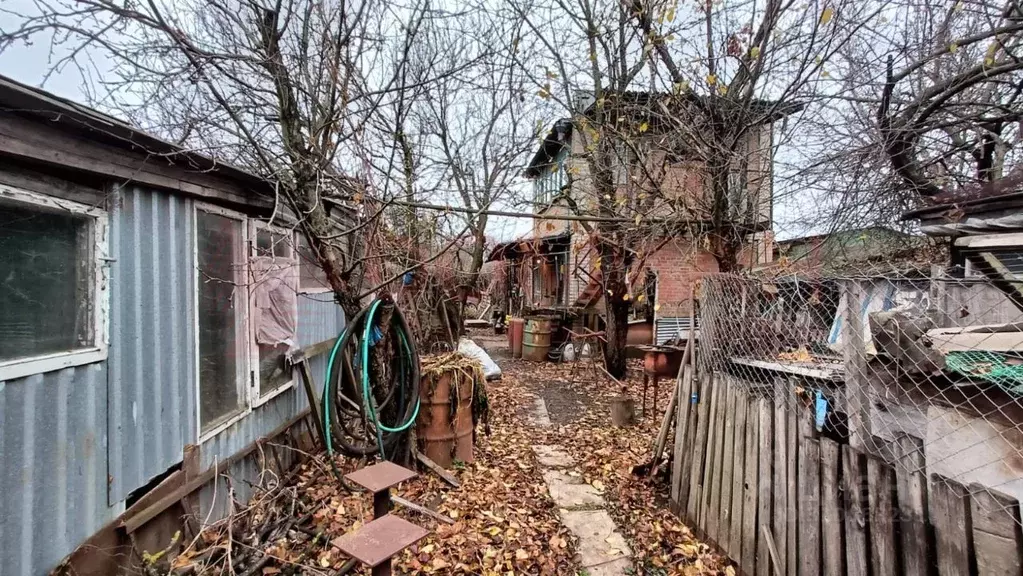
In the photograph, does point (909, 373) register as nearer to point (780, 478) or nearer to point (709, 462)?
point (780, 478)

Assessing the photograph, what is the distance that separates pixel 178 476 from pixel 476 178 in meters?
7.85

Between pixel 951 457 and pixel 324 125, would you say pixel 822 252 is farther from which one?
pixel 324 125

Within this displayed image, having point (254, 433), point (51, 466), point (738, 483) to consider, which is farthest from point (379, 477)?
point (738, 483)

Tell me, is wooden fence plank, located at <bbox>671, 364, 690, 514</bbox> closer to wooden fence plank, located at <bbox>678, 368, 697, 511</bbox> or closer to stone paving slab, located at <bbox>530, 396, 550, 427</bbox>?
wooden fence plank, located at <bbox>678, 368, 697, 511</bbox>

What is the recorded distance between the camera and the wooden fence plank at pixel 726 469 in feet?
10.2

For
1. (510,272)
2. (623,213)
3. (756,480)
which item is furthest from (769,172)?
(510,272)

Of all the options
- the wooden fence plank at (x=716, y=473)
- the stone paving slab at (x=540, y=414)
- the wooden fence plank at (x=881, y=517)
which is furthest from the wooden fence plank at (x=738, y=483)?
the stone paving slab at (x=540, y=414)

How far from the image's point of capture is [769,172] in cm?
531

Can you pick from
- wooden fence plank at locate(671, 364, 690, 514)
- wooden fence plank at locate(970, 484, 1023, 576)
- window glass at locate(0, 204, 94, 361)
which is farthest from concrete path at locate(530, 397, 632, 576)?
window glass at locate(0, 204, 94, 361)

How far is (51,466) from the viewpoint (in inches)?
82.0

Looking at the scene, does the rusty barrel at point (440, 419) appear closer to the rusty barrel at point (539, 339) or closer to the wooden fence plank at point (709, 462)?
the wooden fence plank at point (709, 462)

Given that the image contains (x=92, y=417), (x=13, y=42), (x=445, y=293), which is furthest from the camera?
(x=445, y=293)

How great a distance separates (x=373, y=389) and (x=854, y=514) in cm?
382

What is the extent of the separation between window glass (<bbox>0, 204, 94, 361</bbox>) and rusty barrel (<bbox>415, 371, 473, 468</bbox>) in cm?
269
